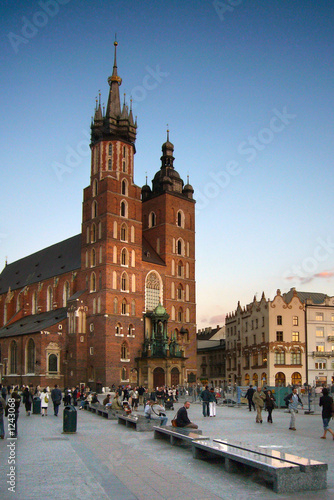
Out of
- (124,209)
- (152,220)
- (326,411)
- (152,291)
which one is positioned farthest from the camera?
(152,220)

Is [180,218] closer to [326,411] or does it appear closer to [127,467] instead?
[326,411]

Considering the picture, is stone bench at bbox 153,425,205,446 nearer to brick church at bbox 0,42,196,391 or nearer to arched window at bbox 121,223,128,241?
brick church at bbox 0,42,196,391

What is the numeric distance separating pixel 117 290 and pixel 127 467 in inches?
1855

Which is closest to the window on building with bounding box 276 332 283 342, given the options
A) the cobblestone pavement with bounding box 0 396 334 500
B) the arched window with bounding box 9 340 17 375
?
the arched window with bounding box 9 340 17 375

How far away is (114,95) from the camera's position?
67562 millimetres

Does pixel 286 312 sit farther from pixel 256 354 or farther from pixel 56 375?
pixel 56 375

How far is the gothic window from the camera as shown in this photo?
62.9 metres

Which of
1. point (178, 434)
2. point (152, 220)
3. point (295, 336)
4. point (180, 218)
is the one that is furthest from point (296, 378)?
point (178, 434)

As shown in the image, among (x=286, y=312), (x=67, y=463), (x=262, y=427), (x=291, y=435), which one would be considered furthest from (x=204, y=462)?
(x=286, y=312)

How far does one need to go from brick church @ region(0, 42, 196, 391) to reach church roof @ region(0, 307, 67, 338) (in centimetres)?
25

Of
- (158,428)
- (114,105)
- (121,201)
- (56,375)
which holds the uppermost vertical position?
(114,105)

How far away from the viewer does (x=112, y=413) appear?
2550cm

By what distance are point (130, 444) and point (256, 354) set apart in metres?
55.0

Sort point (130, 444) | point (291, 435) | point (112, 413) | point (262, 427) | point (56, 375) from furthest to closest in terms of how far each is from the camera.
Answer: point (56, 375)
point (112, 413)
point (262, 427)
point (291, 435)
point (130, 444)
